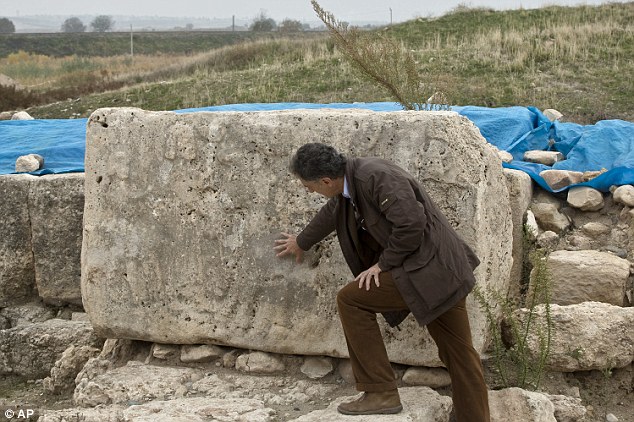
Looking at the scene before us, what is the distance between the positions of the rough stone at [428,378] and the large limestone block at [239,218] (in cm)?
11

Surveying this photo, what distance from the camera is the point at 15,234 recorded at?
6379mm

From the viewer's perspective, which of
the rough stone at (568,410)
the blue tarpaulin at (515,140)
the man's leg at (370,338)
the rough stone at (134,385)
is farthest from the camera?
the blue tarpaulin at (515,140)

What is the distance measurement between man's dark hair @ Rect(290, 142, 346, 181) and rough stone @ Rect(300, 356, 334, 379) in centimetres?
138

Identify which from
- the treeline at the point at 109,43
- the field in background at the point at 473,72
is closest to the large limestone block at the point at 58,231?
the field in background at the point at 473,72

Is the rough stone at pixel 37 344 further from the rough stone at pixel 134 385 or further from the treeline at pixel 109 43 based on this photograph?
the treeline at pixel 109 43

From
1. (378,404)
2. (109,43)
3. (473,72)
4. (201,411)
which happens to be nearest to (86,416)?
(201,411)

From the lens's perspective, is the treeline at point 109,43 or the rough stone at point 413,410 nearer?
the rough stone at point 413,410

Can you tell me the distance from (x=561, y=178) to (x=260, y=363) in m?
2.80

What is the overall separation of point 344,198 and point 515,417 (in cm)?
141

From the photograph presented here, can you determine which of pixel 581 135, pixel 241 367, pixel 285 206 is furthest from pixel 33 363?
pixel 581 135

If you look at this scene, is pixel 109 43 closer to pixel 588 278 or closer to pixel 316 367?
pixel 588 278

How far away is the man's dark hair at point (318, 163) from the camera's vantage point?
3914mm

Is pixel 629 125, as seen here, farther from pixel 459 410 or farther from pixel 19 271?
pixel 19 271

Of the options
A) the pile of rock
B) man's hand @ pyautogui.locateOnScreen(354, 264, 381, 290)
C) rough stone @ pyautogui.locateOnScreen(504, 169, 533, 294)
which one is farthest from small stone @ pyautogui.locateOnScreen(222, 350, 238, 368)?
rough stone @ pyautogui.locateOnScreen(504, 169, 533, 294)
